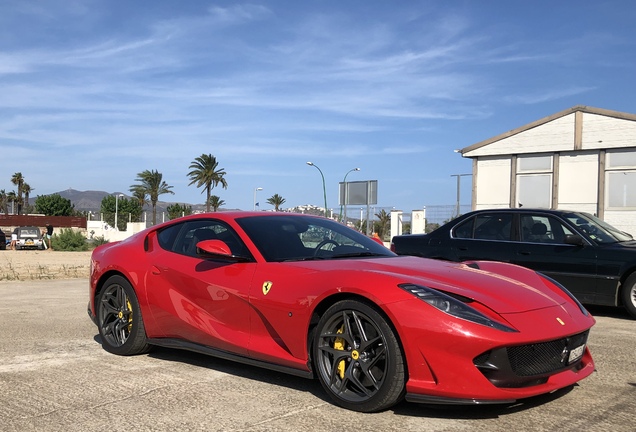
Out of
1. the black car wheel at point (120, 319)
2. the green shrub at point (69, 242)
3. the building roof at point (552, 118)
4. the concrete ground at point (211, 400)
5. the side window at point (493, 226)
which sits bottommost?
the green shrub at point (69, 242)

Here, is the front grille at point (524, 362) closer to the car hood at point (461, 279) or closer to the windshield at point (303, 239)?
the car hood at point (461, 279)

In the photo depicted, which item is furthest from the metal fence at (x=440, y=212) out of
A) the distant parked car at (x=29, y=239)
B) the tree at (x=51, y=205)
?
the tree at (x=51, y=205)

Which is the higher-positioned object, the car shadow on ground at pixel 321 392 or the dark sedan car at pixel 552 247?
the dark sedan car at pixel 552 247

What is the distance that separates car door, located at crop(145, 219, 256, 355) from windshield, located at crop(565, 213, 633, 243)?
5.26 metres

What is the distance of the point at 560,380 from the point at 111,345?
12.1 feet

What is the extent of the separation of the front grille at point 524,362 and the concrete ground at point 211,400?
0.25m

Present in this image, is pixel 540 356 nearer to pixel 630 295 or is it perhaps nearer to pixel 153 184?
pixel 630 295

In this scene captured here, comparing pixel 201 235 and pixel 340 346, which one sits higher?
pixel 201 235

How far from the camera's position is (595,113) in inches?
843

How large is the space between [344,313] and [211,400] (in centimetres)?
102

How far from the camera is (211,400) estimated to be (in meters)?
4.17

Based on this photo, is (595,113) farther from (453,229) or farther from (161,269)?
(161,269)

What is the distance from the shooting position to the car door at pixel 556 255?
8.16m

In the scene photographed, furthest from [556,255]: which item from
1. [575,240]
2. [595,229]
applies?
[595,229]
